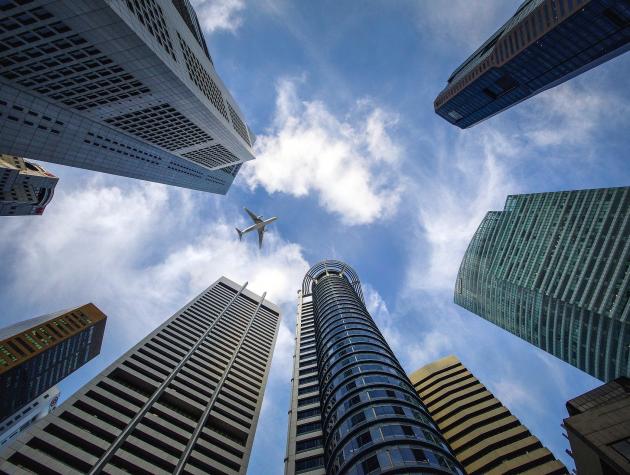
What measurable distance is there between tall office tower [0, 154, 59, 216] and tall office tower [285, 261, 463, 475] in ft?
357

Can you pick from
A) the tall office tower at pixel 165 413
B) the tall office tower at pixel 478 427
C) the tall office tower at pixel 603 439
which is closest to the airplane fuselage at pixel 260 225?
the tall office tower at pixel 165 413

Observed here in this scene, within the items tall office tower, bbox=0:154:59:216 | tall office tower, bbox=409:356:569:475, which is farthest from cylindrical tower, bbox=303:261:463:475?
tall office tower, bbox=0:154:59:216

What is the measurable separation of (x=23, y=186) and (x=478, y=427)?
487 ft

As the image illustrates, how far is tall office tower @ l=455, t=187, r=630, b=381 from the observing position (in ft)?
245

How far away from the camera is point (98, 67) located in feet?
149

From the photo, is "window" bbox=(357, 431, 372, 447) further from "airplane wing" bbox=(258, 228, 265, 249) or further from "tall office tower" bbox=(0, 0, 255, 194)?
"airplane wing" bbox=(258, 228, 265, 249)

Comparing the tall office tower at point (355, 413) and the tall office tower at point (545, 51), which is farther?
the tall office tower at point (545, 51)

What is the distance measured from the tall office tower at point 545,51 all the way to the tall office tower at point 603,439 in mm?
89356

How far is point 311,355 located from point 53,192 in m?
130

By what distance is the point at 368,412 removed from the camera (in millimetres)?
40812

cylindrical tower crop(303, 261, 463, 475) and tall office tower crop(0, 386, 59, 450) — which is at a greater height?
cylindrical tower crop(303, 261, 463, 475)

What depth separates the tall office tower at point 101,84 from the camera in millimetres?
37438

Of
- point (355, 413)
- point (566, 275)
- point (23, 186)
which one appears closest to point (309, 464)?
point (355, 413)

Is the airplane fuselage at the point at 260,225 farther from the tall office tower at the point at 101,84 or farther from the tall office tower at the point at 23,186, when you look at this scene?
the tall office tower at the point at 23,186
